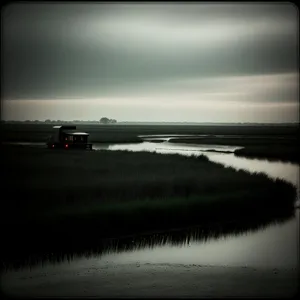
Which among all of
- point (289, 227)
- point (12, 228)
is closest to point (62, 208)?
point (12, 228)

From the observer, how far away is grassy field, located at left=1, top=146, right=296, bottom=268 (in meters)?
7.02

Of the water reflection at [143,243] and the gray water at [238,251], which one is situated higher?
the water reflection at [143,243]

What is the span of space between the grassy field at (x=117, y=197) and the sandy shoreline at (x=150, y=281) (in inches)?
33.7

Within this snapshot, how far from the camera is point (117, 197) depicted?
8531mm

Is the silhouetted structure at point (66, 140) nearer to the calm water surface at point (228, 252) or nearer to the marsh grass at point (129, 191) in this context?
the marsh grass at point (129, 191)

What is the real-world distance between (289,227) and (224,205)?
4.34ft

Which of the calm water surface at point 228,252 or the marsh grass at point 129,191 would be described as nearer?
the calm water surface at point 228,252

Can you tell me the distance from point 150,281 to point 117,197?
320 centimetres

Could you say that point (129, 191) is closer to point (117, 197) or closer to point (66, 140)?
point (117, 197)

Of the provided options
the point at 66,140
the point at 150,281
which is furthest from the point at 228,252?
the point at 66,140

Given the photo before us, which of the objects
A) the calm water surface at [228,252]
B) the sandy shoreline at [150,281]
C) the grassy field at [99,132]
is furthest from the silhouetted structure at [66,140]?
the sandy shoreline at [150,281]

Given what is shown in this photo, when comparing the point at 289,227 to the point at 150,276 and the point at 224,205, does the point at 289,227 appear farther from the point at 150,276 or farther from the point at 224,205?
the point at 150,276

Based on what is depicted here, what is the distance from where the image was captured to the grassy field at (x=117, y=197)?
7.02m

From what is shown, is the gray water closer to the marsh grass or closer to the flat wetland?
the flat wetland
